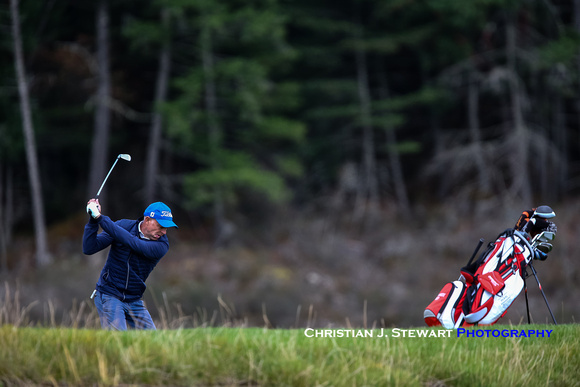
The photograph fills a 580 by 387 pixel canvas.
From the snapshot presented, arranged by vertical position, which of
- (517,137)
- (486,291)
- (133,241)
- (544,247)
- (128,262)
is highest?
(517,137)

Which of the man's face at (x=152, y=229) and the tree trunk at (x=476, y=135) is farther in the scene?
the tree trunk at (x=476, y=135)

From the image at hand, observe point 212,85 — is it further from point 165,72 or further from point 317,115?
point 317,115

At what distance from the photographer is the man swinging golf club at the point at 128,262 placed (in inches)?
275

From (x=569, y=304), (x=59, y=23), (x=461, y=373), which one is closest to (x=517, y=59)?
(x=569, y=304)

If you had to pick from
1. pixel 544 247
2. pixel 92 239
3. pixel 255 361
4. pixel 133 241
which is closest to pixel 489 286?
pixel 544 247

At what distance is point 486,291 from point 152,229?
3508 mm

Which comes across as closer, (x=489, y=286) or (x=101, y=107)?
(x=489, y=286)

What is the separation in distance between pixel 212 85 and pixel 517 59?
410 inches

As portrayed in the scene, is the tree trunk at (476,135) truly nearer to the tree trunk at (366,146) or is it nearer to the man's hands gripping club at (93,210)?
the tree trunk at (366,146)

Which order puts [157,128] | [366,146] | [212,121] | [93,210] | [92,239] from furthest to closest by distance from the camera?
[366,146], [157,128], [212,121], [92,239], [93,210]

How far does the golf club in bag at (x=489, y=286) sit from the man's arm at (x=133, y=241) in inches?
110

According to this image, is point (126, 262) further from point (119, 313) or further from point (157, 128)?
point (157, 128)

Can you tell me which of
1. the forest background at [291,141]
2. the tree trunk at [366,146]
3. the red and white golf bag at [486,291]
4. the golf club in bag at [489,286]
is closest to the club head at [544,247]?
the golf club in bag at [489,286]

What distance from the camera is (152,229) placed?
7211mm
